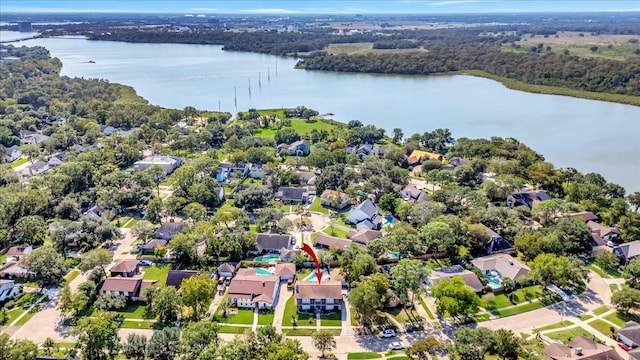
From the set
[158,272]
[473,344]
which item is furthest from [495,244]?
[158,272]

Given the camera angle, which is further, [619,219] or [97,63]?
[97,63]

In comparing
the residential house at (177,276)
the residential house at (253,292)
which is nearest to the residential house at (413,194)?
the residential house at (253,292)

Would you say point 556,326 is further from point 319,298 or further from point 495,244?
point 319,298

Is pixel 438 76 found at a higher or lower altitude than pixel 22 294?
higher

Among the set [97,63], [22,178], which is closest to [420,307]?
[22,178]

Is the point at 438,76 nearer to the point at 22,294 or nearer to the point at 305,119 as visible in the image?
the point at 305,119

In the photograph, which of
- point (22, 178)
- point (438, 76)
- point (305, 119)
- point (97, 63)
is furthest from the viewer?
point (97, 63)

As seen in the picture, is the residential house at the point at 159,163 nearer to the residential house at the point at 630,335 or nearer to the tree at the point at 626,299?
the tree at the point at 626,299

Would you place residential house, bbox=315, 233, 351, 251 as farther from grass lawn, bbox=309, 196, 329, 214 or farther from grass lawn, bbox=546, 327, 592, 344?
grass lawn, bbox=546, 327, 592, 344
